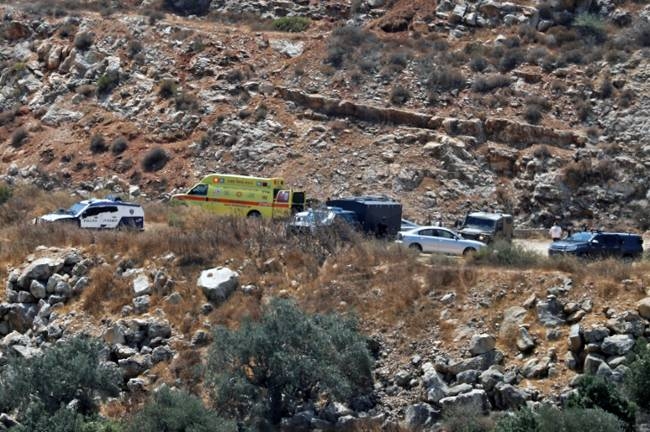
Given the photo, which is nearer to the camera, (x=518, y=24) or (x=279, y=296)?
(x=279, y=296)

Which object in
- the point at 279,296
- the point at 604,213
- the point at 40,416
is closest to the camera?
the point at 40,416

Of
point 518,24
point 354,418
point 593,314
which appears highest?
point 518,24

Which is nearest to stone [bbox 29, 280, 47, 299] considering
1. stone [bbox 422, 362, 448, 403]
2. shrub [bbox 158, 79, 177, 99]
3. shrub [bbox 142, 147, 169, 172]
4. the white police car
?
the white police car

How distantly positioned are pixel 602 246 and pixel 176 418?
53.7ft

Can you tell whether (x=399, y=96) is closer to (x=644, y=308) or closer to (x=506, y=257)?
(x=506, y=257)

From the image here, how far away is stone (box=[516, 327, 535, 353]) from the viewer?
2831 centimetres

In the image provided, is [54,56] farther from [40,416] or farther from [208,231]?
[40,416]

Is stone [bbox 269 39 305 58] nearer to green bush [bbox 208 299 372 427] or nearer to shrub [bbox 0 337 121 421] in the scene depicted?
green bush [bbox 208 299 372 427]

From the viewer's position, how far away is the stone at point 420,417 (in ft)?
87.8

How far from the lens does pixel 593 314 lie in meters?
28.7

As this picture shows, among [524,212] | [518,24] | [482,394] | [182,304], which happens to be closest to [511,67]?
[518,24]

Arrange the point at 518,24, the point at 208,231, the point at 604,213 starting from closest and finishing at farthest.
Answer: the point at 208,231 < the point at 604,213 < the point at 518,24

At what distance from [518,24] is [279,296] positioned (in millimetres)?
27319

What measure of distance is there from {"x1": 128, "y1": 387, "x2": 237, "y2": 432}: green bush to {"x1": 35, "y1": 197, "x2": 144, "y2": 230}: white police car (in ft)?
44.8
